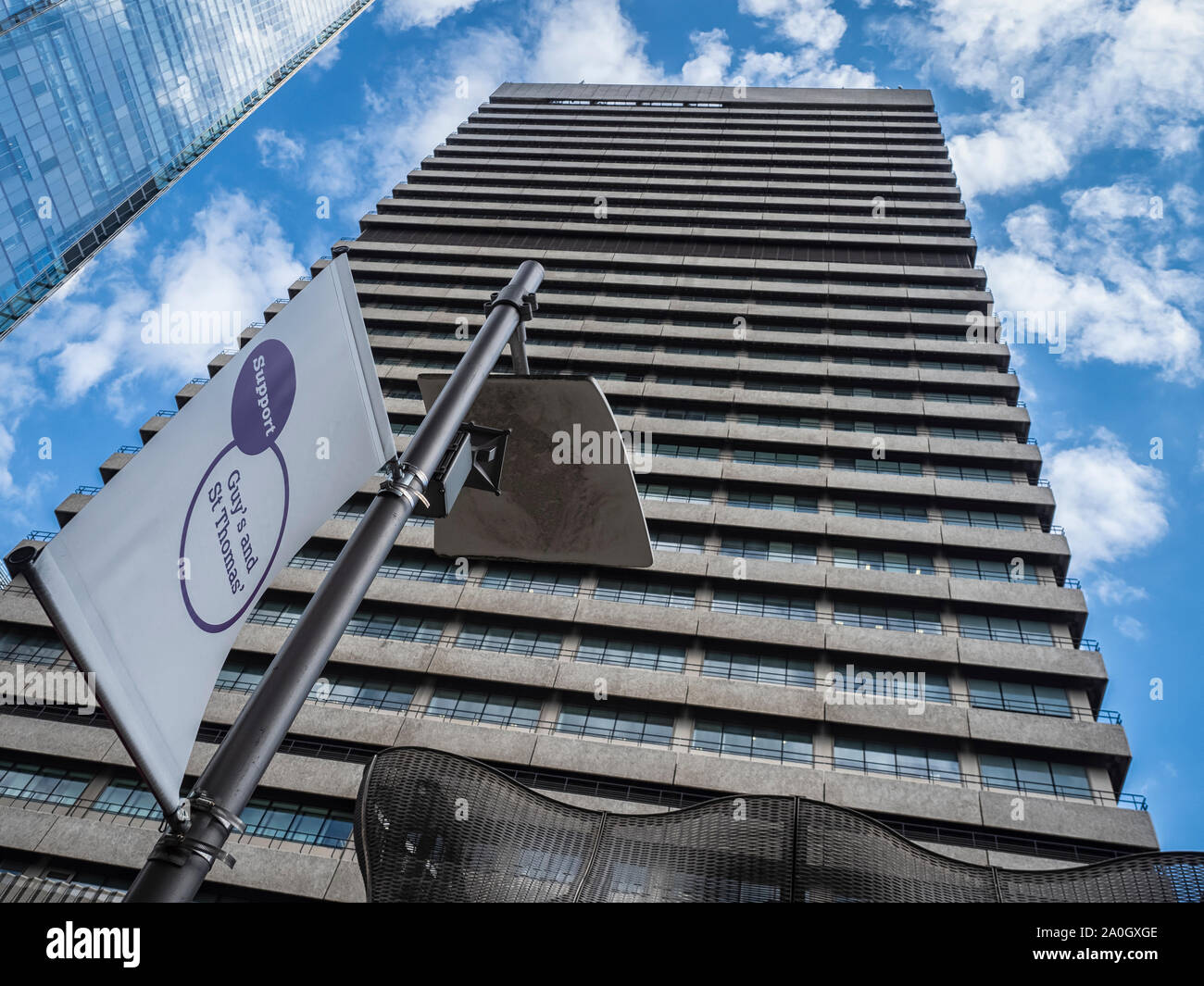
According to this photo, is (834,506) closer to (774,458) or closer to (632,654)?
(774,458)

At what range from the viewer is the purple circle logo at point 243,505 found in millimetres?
4203

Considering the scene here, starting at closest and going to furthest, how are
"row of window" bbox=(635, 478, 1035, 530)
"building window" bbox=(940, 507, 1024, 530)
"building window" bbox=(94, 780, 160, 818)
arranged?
"building window" bbox=(94, 780, 160, 818)
"building window" bbox=(940, 507, 1024, 530)
"row of window" bbox=(635, 478, 1035, 530)

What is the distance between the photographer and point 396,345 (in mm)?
42219

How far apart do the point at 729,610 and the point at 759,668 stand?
2.63 m

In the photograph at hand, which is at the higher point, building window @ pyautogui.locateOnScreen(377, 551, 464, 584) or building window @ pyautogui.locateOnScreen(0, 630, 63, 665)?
building window @ pyautogui.locateOnScreen(377, 551, 464, 584)

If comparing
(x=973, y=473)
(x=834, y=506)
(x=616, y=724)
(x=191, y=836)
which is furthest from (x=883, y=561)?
(x=191, y=836)

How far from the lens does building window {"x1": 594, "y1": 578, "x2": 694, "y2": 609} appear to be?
2933cm

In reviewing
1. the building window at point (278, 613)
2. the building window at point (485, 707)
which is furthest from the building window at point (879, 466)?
the building window at point (278, 613)

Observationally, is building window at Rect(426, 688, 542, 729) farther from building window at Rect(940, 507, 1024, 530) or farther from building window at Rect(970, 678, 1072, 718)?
building window at Rect(940, 507, 1024, 530)

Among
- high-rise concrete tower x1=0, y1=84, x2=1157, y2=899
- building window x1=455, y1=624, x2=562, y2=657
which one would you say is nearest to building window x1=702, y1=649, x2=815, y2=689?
high-rise concrete tower x1=0, y1=84, x2=1157, y2=899

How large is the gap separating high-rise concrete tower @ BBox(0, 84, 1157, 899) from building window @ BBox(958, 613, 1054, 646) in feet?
0.38

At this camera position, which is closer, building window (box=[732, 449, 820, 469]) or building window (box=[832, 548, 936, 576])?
building window (box=[832, 548, 936, 576])
